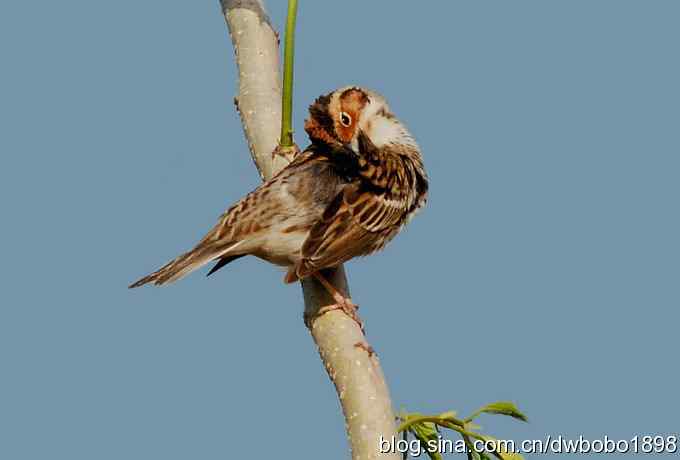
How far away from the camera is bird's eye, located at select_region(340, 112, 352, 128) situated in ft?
18.3

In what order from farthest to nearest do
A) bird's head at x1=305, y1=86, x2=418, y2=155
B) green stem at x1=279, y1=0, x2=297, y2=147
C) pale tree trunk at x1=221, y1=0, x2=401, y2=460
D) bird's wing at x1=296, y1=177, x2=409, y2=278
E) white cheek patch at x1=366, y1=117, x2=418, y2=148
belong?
white cheek patch at x1=366, y1=117, x2=418, y2=148 < bird's head at x1=305, y1=86, x2=418, y2=155 < bird's wing at x1=296, y1=177, x2=409, y2=278 < green stem at x1=279, y1=0, x2=297, y2=147 < pale tree trunk at x1=221, y1=0, x2=401, y2=460

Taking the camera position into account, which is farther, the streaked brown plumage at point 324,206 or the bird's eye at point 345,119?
the bird's eye at point 345,119

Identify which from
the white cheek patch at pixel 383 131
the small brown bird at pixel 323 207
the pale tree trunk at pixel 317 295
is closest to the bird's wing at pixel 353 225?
the small brown bird at pixel 323 207

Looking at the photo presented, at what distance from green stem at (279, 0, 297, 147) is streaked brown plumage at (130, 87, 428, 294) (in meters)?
0.21

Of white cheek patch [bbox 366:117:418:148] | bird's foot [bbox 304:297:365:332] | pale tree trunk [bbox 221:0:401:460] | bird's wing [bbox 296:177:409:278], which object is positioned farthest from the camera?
white cheek patch [bbox 366:117:418:148]

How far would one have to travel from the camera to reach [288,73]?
4.86 meters

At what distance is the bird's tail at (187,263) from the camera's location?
190 inches

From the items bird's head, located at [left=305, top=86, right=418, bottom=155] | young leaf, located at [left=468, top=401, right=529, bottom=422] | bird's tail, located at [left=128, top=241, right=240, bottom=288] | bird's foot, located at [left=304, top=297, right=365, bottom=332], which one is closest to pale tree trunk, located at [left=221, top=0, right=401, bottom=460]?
bird's foot, located at [left=304, top=297, right=365, bottom=332]

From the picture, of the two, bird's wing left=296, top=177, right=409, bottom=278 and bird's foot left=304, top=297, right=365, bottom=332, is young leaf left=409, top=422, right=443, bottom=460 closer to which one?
bird's foot left=304, top=297, right=365, bottom=332

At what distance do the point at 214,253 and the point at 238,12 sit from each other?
1.43 m

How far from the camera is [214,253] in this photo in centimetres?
513

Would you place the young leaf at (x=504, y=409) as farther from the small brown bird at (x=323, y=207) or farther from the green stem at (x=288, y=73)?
the green stem at (x=288, y=73)

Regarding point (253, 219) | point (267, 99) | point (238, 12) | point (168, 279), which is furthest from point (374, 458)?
point (238, 12)

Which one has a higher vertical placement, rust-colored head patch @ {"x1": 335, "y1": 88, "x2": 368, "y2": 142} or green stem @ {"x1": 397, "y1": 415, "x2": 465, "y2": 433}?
rust-colored head patch @ {"x1": 335, "y1": 88, "x2": 368, "y2": 142}
